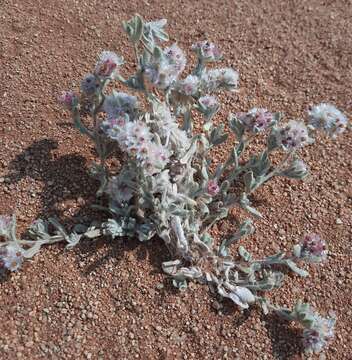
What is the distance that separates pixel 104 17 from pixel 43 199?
210cm

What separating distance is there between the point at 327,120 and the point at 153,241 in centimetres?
133

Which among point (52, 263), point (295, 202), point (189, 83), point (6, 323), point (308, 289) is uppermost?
point (189, 83)

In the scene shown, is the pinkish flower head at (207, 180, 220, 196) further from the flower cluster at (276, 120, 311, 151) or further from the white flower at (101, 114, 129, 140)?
the white flower at (101, 114, 129, 140)

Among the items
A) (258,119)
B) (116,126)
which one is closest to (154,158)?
(116,126)

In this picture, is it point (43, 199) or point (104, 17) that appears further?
point (104, 17)

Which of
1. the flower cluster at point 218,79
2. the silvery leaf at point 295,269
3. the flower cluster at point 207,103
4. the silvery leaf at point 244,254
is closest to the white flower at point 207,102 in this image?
the flower cluster at point 207,103

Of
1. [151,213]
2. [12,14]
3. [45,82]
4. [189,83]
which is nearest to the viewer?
[189,83]

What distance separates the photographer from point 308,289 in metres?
3.15

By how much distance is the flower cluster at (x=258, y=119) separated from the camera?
2.88 meters

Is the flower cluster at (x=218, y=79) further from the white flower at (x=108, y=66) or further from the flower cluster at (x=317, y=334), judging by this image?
the flower cluster at (x=317, y=334)

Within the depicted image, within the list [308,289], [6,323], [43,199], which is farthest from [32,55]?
[308,289]

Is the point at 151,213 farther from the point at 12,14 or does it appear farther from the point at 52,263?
the point at 12,14

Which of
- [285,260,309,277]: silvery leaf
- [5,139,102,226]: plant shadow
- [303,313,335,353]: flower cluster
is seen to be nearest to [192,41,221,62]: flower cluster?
[5,139,102,226]: plant shadow

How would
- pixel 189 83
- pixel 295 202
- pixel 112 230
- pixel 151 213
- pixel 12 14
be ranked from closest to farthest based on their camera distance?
pixel 189 83 → pixel 112 230 → pixel 151 213 → pixel 295 202 → pixel 12 14
